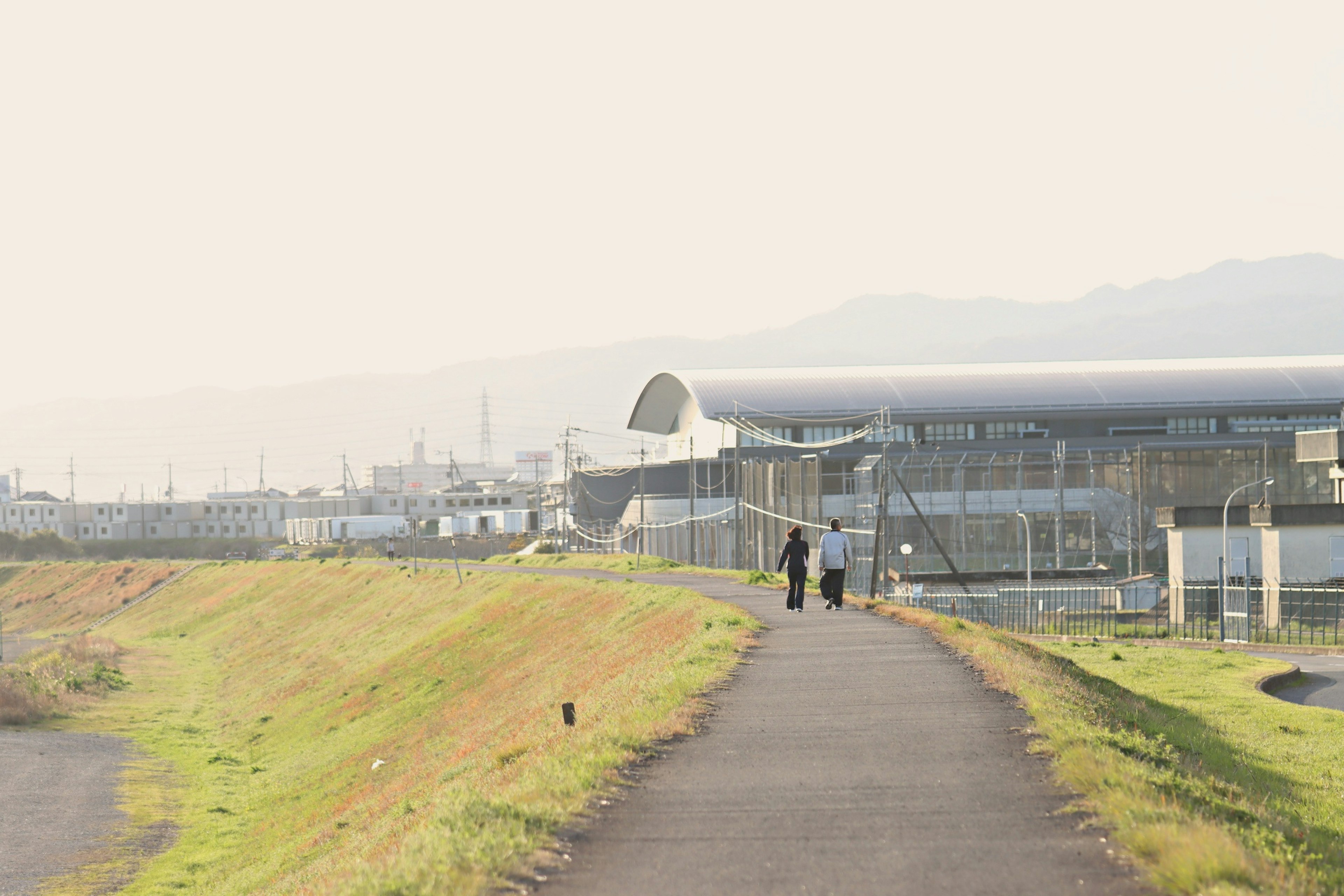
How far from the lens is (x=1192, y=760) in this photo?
1342cm

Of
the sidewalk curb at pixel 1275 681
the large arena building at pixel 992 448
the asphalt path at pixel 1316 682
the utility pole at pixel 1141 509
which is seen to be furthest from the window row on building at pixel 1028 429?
the sidewalk curb at pixel 1275 681

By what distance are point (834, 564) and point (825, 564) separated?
0.61ft

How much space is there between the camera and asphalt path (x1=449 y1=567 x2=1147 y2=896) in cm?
821

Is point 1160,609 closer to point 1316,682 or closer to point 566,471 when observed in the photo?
point 1316,682

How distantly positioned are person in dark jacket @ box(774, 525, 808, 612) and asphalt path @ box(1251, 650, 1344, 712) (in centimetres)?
943

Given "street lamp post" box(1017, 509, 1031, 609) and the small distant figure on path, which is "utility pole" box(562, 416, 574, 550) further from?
the small distant figure on path

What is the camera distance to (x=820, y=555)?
2600cm

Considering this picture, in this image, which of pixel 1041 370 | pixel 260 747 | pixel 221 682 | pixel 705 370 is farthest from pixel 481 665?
pixel 1041 370

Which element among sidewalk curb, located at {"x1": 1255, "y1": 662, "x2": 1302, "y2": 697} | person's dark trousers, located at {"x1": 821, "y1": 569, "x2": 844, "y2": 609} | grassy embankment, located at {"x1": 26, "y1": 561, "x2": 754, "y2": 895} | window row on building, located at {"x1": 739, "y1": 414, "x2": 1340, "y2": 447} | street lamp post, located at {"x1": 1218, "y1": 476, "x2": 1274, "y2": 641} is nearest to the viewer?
grassy embankment, located at {"x1": 26, "y1": 561, "x2": 754, "y2": 895}

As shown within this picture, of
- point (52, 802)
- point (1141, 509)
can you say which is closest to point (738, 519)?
point (1141, 509)

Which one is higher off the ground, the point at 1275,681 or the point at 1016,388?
the point at 1016,388

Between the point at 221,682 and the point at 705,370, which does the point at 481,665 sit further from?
the point at 705,370

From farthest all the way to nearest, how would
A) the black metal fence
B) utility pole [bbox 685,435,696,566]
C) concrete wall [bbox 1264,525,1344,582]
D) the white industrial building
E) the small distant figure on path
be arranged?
the white industrial building < utility pole [bbox 685,435,696,566] < concrete wall [bbox 1264,525,1344,582] < the black metal fence < the small distant figure on path

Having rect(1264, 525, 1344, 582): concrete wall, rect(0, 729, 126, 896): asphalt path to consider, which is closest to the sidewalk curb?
rect(1264, 525, 1344, 582): concrete wall
